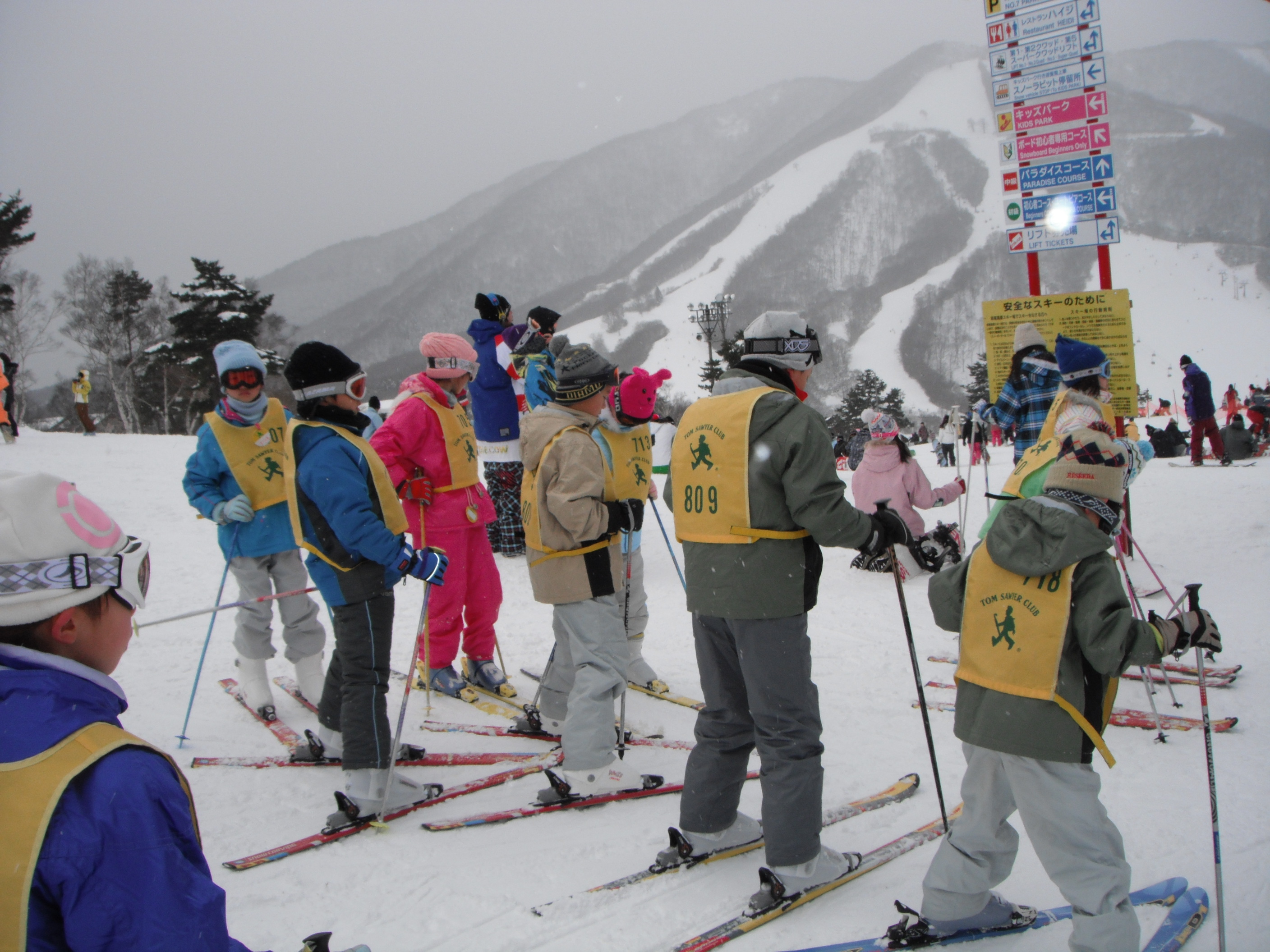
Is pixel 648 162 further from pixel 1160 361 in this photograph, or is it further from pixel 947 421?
pixel 947 421

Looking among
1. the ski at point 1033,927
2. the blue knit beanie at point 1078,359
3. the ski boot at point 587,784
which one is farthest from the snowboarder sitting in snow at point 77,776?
the blue knit beanie at point 1078,359

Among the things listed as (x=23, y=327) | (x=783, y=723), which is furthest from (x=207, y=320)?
(x=783, y=723)

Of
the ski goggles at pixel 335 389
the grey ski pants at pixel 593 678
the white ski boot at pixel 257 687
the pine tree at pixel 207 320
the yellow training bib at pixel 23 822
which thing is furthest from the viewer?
the pine tree at pixel 207 320

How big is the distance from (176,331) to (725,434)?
3321cm

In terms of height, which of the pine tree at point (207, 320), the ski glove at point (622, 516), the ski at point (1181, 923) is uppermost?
the pine tree at point (207, 320)

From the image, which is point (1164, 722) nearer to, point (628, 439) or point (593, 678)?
point (593, 678)

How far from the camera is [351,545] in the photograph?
3.11 m

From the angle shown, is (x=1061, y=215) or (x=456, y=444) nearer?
(x=456, y=444)

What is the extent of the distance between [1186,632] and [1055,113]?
658 centimetres

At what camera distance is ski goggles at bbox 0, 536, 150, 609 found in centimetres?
110

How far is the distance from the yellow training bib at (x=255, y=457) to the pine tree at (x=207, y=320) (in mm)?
26925

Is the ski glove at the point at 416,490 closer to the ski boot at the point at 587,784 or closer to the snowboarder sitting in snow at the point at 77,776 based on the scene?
the ski boot at the point at 587,784

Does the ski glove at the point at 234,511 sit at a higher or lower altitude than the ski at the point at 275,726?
higher

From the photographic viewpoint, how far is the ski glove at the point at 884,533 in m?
2.52
